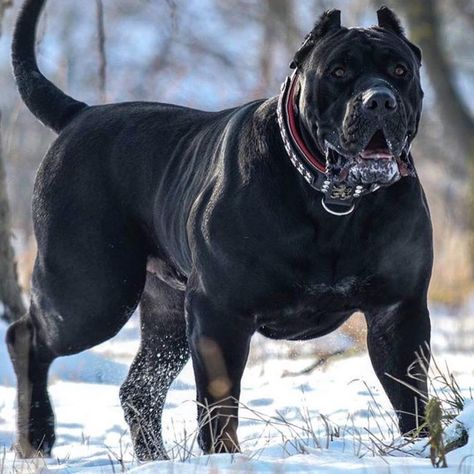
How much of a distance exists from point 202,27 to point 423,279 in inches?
730

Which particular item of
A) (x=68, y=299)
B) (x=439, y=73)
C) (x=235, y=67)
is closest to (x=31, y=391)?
(x=68, y=299)

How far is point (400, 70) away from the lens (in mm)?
4281

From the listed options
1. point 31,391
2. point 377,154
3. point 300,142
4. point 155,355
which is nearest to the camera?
point 377,154

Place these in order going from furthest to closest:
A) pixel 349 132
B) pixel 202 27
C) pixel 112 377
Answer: pixel 202 27 < pixel 112 377 < pixel 349 132

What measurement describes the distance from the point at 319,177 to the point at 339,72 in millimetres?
346

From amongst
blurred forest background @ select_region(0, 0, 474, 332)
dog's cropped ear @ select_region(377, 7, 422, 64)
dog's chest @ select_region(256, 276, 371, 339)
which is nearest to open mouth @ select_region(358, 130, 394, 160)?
dog's chest @ select_region(256, 276, 371, 339)

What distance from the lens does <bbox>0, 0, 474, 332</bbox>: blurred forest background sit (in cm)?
1470

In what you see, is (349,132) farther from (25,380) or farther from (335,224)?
(25,380)

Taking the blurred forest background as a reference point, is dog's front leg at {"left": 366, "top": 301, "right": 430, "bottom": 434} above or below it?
below

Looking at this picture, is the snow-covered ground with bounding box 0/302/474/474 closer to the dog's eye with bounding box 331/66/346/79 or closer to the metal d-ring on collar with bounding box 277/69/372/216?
the metal d-ring on collar with bounding box 277/69/372/216

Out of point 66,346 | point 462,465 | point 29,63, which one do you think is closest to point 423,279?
point 462,465

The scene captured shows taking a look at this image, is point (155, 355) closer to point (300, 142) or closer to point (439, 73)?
point (300, 142)

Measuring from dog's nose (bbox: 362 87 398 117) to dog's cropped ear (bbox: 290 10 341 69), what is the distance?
46cm

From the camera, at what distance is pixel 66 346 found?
5.54m
